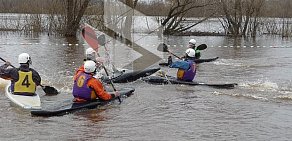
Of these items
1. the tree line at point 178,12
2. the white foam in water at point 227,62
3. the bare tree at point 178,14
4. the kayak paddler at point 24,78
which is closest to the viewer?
the kayak paddler at point 24,78

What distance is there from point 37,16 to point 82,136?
25.9 metres

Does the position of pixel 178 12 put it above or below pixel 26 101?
above

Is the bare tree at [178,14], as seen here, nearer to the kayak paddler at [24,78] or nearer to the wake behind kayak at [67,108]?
the kayak paddler at [24,78]

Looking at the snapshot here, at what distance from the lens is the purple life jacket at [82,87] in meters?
9.31

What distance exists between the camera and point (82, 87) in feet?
30.5

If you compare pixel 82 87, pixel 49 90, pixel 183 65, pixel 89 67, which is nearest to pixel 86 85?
pixel 82 87

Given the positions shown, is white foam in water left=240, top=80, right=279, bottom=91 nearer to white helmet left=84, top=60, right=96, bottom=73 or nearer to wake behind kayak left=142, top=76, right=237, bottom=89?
wake behind kayak left=142, top=76, right=237, bottom=89

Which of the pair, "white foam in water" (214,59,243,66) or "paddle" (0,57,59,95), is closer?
"paddle" (0,57,59,95)

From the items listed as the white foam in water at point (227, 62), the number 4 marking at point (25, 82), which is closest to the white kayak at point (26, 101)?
the number 4 marking at point (25, 82)

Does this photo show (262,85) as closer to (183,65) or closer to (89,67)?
(183,65)

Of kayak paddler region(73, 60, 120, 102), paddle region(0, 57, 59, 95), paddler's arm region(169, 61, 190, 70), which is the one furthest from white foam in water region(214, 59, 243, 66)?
kayak paddler region(73, 60, 120, 102)

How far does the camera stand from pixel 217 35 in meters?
38.1

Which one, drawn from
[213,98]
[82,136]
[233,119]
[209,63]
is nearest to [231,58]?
[209,63]

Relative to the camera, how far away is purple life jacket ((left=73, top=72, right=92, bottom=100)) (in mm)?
9312
